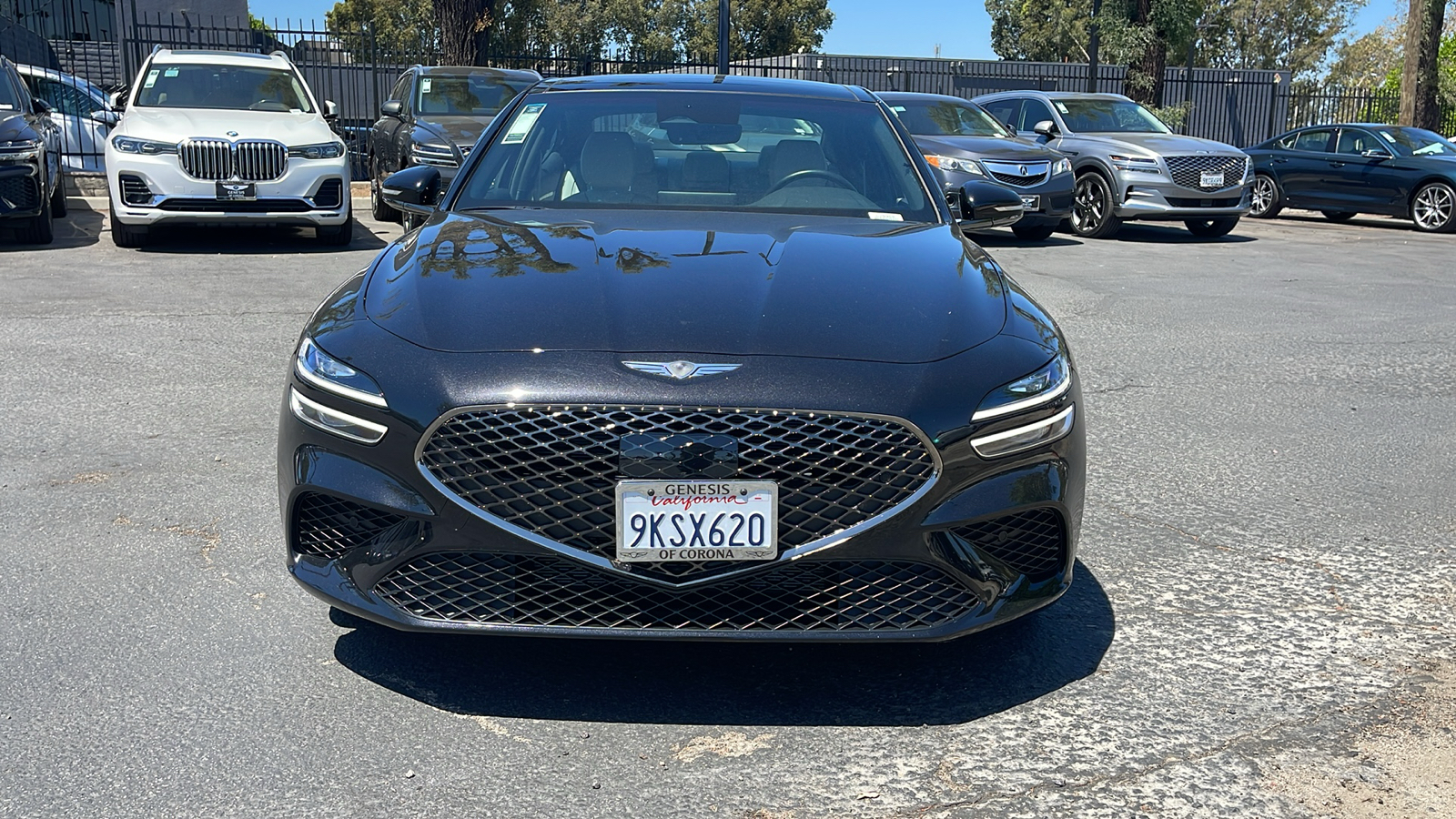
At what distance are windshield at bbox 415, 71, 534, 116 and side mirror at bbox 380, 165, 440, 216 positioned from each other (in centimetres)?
893

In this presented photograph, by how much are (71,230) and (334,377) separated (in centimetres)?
1178

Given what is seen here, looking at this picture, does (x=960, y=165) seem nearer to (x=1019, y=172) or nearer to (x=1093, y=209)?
(x=1019, y=172)

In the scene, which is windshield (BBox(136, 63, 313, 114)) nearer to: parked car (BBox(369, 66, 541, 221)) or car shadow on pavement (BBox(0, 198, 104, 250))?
parked car (BBox(369, 66, 541, 221))

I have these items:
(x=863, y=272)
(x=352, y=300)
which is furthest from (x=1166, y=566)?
(x=352, y=300)

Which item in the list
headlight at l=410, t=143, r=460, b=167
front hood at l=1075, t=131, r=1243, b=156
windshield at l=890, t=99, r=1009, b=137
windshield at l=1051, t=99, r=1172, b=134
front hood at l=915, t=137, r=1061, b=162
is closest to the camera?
headlight at l=410, t=143, r=460, b=167

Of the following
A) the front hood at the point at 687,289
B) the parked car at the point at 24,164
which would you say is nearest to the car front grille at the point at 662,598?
the front hood at the point at 687,289

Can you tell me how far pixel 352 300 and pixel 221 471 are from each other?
6.55ft

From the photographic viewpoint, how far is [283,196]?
38.4 ft

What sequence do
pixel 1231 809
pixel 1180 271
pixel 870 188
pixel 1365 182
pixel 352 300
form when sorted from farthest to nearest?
pixel 1365 182 → pixel 1180 271 → pixel 870 188 → pixel 352 300 → pixel 1231 809

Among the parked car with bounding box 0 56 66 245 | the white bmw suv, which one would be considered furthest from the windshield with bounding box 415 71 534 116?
the parked car with bounding box 0 56 66 245

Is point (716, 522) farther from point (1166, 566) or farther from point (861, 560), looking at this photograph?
point (1166, 566)

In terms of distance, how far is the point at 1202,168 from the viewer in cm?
1580

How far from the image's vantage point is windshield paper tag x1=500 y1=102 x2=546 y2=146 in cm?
489

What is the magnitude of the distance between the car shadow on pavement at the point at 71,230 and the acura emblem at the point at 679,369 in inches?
421
